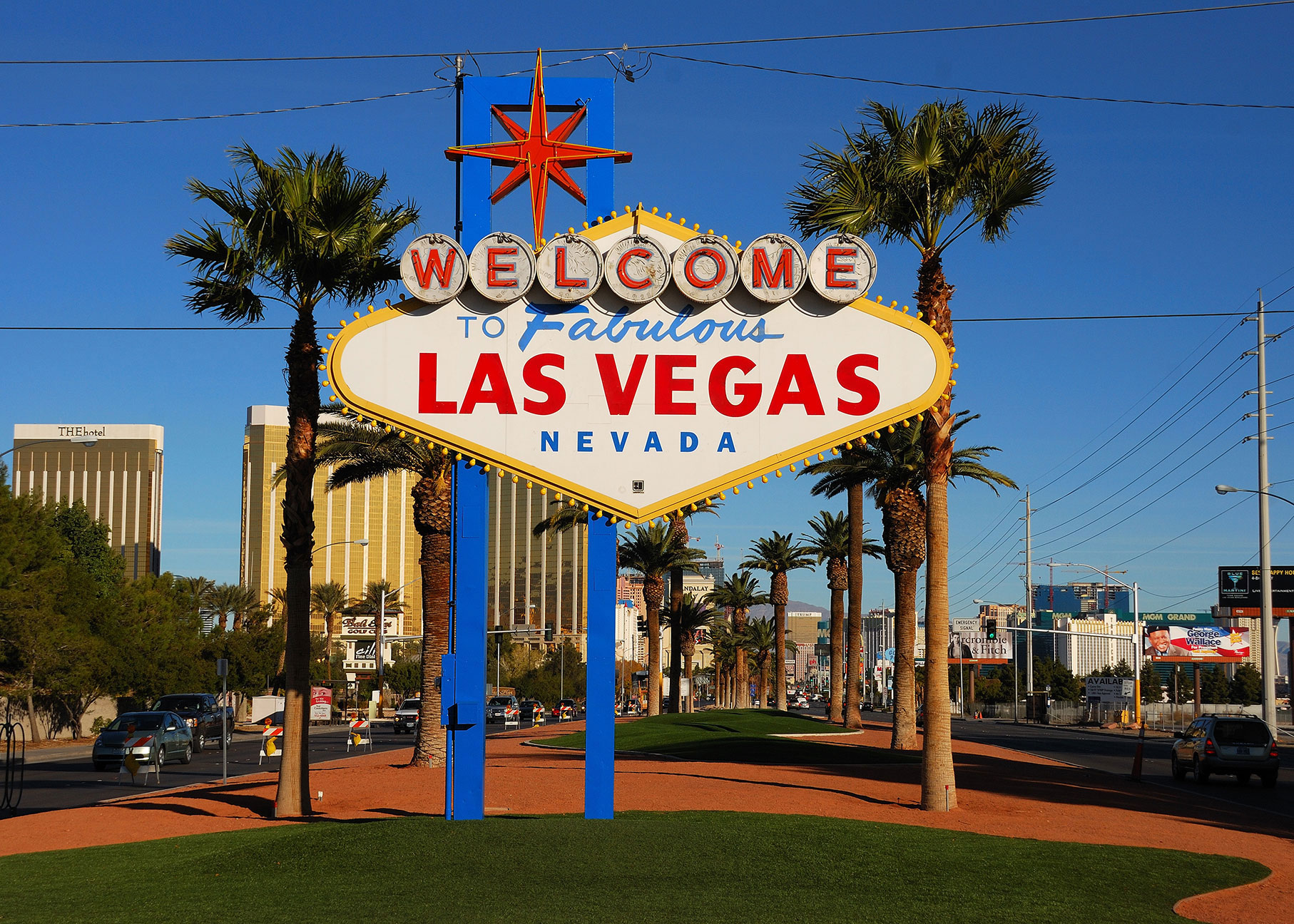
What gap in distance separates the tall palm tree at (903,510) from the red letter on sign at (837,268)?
19.8m

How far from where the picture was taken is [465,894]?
11.6m

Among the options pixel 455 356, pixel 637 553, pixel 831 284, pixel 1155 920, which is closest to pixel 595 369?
pixel 455 356

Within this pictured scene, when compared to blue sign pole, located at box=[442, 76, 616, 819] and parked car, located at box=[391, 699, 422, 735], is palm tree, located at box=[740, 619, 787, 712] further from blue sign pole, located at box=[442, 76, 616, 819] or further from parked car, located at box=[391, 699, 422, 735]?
blue sign pole, located at box=[442, 76, 616, 819]

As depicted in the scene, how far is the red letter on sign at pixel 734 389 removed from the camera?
15281 mm

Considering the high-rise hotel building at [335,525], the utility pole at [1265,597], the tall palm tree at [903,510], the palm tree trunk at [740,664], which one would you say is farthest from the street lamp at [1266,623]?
the high-rise hotel building at [335,525]

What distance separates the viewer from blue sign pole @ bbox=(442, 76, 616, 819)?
1523cm

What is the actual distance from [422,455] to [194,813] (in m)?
11.9

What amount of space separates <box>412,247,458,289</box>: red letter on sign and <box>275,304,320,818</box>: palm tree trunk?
17.3 feet

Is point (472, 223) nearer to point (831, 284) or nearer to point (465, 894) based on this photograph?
point (831, 284)

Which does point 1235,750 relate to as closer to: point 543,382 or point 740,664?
point 543,382

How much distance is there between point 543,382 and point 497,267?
1.65 meters

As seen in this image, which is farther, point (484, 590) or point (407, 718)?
point (407, 718)

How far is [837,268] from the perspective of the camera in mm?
15320

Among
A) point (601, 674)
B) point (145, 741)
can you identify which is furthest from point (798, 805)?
point (145, 741)
